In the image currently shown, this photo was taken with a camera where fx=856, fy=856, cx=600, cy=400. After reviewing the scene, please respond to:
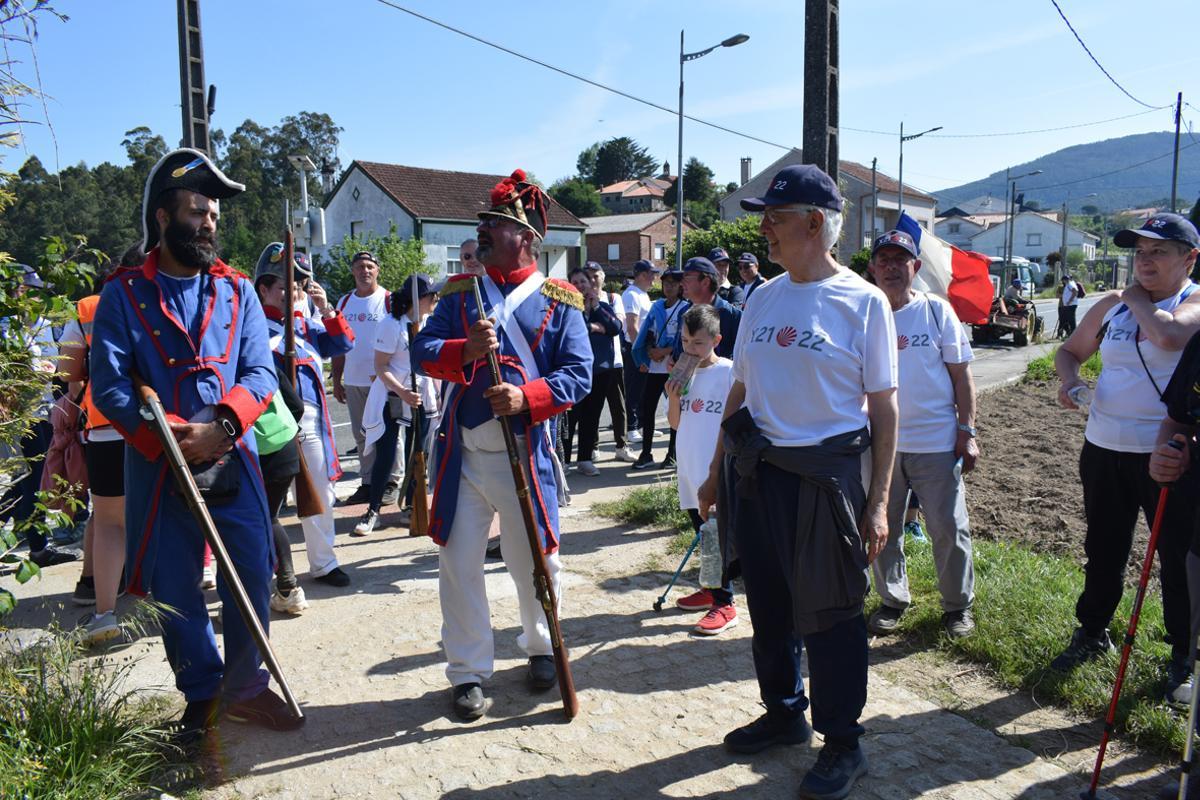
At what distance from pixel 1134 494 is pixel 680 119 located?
1892 centimetres

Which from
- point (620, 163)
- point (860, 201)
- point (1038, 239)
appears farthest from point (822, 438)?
point (1038, 239)

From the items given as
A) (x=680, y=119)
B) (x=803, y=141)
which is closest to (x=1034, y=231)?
(x=680, y=119)

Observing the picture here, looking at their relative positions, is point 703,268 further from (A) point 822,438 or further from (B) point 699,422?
(A) point 822,438

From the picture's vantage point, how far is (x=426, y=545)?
636 centimetres

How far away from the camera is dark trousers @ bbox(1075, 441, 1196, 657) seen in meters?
3.80

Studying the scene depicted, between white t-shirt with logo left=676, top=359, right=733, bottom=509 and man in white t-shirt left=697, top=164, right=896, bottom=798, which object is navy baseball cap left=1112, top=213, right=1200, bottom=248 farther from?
white t-shirt with logo left=676, top=359, right=733, bottom=509

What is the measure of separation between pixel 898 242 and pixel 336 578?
3.91 metres

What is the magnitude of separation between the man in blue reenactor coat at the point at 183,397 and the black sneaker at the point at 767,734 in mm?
A: 2095

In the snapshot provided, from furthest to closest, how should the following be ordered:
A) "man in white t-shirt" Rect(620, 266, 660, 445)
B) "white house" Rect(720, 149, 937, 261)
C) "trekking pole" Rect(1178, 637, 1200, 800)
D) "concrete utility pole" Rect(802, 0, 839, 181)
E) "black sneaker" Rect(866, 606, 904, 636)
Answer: "white house" Rect(720, 149, 937, 261), "man in white t-shirt" Rect(620, 266, 660, 445), "concrete utility pole" Rect(802, 0, 839, 181), "black sneaker" Rect(866, 606, 904, 636), "trekking pole" Rect(1178, 637, 1200, 800)

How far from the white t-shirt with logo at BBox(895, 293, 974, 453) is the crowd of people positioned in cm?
1

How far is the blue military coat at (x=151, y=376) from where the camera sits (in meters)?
3.25

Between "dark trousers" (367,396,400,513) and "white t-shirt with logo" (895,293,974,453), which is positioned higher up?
"white t-shirt with logo" (895,293,974,453)

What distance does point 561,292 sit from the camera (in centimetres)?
394

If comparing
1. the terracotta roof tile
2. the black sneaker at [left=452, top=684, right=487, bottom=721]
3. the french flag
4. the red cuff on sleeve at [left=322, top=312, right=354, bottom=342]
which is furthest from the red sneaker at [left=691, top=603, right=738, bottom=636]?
the terracotta roof tile
